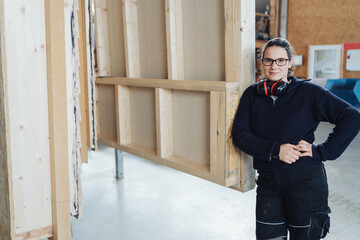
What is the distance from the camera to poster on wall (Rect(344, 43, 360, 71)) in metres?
10.1

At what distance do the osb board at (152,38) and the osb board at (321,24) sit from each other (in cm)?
860

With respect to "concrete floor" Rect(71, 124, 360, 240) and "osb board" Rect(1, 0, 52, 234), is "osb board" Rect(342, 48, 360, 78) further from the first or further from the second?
"osb board" Rect(1, 0, 52, 234)

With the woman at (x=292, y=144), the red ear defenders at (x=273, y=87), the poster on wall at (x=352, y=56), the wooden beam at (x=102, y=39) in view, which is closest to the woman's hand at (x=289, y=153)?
the woman at (x=292, y=144)

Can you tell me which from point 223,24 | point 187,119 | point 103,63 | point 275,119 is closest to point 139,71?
point 103,63

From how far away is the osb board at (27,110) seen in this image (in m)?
1.71

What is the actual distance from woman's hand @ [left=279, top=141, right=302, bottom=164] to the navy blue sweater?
36mm

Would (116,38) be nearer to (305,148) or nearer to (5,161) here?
(5,161)

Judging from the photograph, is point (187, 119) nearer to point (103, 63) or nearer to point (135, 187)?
point (103, 63)

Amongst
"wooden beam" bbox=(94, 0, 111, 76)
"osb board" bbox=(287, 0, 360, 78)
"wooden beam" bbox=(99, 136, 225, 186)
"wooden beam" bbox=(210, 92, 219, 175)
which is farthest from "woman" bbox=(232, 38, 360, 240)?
"osb board" bbox=(287, 0, 360, 78)

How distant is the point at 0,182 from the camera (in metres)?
1.89

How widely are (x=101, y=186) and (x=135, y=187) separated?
450mm

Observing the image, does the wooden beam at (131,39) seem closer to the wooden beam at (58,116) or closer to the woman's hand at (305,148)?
the wooden beam at (58,116)

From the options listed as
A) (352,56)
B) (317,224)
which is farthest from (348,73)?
(317,224)

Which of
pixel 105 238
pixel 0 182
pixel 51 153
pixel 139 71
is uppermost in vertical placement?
pixel 139 71
